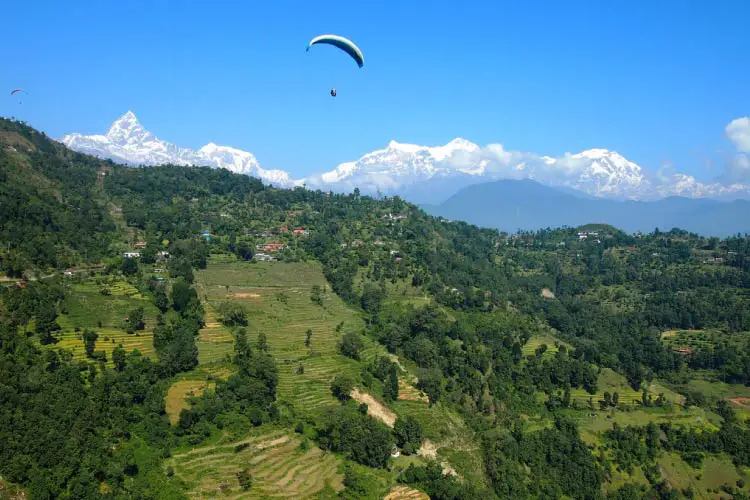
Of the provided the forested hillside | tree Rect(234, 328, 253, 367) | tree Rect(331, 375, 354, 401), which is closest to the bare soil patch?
the forested hillside

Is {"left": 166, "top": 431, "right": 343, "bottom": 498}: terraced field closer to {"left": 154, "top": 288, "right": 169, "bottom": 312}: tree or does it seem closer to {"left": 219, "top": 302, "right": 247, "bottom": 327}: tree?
{"left": 219, "top": 302, "right": 247, "bottom": 327}: tree

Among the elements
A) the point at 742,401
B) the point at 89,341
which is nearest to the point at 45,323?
the point at 89,341

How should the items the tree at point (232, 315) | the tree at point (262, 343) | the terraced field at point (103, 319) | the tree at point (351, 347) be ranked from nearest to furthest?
1. the terraced field at point (103, 319)
2. the tree at point (262, 343)
3. the tree at point (351, 347)
4. the tree at point (232, 315)

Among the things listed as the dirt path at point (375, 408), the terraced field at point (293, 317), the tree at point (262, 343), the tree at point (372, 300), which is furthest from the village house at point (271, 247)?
the dirt path at point (375, 408)

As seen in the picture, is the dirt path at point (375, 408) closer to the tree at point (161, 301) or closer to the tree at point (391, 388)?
the tree at point (391, 388)

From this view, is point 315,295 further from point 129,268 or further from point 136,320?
point 136,320

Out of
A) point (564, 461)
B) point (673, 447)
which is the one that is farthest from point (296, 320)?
point (673, 447)

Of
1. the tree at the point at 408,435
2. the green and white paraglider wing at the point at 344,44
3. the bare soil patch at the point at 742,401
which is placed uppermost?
the green and white paraglider wing at the point at 344,44

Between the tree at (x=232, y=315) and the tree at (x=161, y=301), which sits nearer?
the tree at (x=161, y=301)
